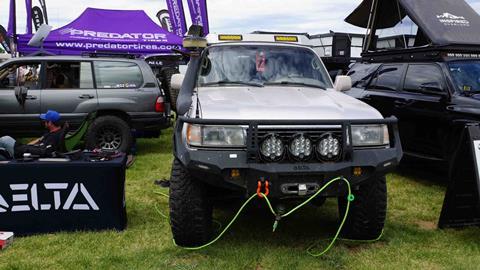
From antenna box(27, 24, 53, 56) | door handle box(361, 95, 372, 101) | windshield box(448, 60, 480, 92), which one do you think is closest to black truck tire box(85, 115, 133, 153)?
door handle box(361, 95, 372, 101)

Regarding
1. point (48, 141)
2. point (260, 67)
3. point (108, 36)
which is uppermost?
point (260, 67)

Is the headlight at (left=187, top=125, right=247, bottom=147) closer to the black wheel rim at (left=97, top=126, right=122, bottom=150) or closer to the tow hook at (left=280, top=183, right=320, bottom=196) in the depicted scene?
the tow hook at (left=280, top=183, right=320, bottom=196)

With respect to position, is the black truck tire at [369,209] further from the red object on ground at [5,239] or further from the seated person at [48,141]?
the seated person at [48,141]

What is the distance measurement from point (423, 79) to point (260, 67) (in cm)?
295

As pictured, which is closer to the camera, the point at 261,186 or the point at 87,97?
the point at 261,186

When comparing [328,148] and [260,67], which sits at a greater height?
[260,67]

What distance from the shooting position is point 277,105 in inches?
152

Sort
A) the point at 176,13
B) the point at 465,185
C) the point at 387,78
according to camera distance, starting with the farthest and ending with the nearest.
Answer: the point at 176,13
the point at 387,78
the point at 465,185

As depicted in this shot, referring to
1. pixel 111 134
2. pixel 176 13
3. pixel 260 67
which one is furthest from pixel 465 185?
pixel 176 13

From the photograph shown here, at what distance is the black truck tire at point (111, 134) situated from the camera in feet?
26.9

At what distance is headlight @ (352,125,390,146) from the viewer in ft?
12.3

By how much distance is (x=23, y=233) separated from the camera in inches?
171

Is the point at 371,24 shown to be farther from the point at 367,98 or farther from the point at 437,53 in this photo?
the point at 437,53

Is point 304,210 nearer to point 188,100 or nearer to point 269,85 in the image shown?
point 269,85
